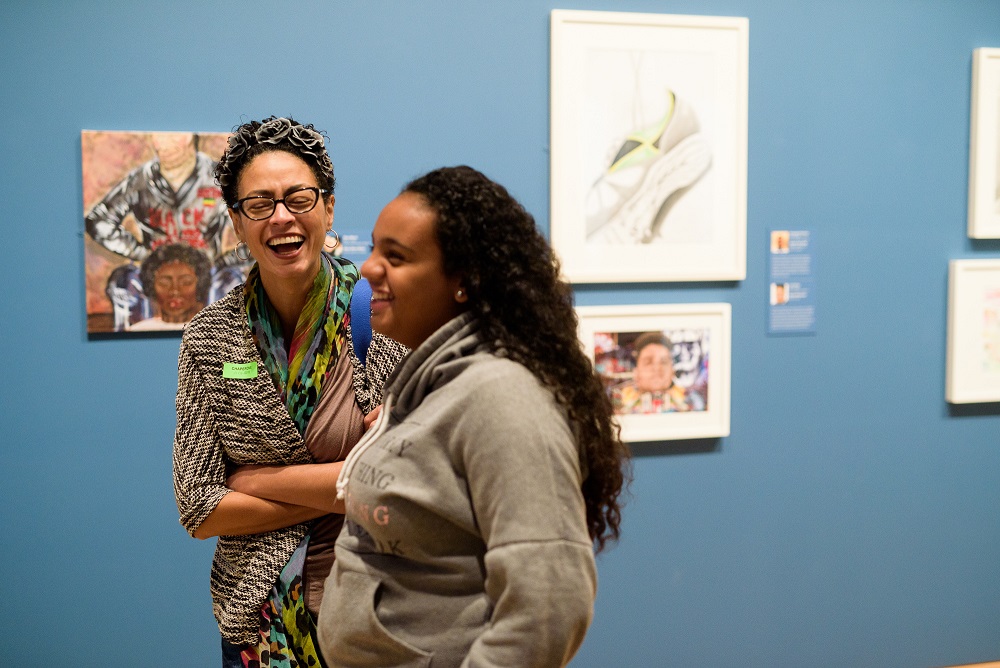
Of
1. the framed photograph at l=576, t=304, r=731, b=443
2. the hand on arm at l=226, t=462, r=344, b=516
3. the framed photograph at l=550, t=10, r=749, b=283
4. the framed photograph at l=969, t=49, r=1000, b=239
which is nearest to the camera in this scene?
the hand on arm at l=226, t=462, r=344, b=516

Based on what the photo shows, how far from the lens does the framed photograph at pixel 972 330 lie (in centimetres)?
346

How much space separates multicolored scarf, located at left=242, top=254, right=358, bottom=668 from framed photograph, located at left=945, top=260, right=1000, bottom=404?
2.56 metres

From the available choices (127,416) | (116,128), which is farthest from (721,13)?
(127,416)

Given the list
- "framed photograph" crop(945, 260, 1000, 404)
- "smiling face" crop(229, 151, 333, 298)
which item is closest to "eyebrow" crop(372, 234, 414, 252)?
"smiling face" crop(229, 151, 333, 298)

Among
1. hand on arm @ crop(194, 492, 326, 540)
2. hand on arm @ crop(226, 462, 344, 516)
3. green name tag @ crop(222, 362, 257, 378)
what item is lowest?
hand on arm @ crop(194, 492, 326, 540)

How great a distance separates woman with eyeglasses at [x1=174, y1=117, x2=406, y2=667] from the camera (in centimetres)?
179

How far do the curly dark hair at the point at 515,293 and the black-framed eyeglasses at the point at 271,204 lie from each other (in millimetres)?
464

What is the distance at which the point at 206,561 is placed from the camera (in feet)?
9.88

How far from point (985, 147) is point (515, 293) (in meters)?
2.79

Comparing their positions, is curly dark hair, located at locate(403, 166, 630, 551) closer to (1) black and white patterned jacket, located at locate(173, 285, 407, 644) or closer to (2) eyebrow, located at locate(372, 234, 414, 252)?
(2) eyebrow, located at locate(372, 234, 414, 252)

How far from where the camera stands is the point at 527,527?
120cm

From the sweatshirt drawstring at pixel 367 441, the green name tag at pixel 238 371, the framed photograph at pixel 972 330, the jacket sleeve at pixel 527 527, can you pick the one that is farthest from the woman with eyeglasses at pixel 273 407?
the framed photograph at pixel 972 330

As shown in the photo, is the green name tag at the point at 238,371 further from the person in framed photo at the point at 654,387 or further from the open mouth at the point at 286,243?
the person in framed photo at the point at 654,387

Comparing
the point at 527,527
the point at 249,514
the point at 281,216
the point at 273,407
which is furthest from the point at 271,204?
the point at 527,527
